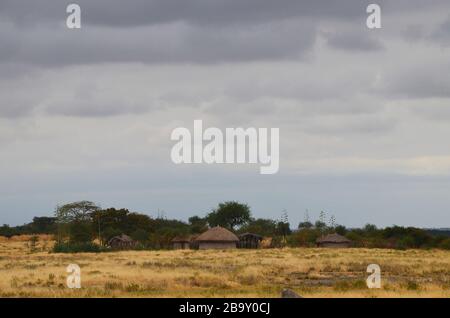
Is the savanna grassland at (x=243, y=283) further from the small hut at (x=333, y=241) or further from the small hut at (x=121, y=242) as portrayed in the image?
the small hut at (x=121, y=242)

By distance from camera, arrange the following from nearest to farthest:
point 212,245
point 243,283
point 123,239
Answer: point 243,283 < point 212,245 < point 123,239

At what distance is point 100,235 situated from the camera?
360ft

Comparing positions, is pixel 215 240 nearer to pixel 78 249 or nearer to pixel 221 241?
pixel 221 241

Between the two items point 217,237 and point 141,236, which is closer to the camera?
point 217,237

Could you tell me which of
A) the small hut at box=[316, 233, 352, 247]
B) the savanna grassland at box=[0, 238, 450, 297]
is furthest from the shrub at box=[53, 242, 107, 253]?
the savanna grassland at box=[0, 238, 450, 297]

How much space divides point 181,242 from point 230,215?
3725 centimetres

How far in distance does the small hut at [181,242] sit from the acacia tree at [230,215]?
3558cm

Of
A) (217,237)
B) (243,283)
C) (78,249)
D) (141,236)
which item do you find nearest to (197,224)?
(141,236)

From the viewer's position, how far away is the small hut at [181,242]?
97.4 meters

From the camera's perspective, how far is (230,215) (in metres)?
135

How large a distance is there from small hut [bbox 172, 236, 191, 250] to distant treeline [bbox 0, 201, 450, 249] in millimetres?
1107

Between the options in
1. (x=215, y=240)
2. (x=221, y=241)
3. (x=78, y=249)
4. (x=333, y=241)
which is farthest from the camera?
(x=333, y=241)
